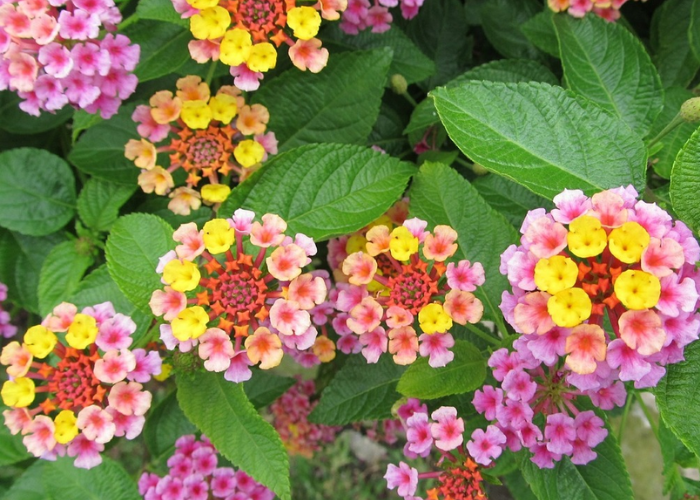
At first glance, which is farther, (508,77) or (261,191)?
(508,77)

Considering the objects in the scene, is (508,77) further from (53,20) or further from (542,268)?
(53,20)

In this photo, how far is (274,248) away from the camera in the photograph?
122 cm

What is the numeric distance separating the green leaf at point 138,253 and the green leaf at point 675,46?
1416 mm

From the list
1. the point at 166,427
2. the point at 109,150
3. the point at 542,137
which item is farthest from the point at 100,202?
the point at 542,137

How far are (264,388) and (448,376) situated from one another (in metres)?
0.71

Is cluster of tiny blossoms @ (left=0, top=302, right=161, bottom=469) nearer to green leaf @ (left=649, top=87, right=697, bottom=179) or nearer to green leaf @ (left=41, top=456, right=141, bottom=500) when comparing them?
green leaf @ (left=41, top=456, right=141, bottom=500)

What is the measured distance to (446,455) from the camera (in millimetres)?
1316

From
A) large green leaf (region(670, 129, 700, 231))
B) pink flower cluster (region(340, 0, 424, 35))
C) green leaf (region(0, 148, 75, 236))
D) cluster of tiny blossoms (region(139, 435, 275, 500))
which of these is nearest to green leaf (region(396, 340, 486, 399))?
large green leaf (region(670, 129, 700, 231))

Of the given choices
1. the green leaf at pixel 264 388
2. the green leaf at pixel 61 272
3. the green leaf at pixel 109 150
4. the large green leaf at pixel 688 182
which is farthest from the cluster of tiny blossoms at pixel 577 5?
the green leaf at pixel 61 272

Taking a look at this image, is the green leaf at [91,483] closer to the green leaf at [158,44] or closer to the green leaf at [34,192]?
the green leaf at [34,192]

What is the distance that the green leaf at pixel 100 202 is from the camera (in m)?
1.64

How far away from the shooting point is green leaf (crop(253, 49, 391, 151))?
1.50 meters

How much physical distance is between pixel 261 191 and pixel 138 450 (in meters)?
2.07

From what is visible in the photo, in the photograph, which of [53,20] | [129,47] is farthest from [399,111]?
[53,20]
